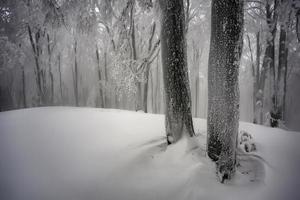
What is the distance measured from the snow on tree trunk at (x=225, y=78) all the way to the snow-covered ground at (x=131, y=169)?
36 centimetres

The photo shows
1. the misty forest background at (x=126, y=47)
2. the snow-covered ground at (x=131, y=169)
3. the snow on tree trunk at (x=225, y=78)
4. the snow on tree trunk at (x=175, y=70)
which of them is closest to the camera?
the snow-covered ground at (x=131, y=169)

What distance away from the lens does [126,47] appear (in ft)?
25.9

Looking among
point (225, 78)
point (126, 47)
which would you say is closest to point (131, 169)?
point (225, 78)

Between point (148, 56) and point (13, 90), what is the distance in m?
30.2

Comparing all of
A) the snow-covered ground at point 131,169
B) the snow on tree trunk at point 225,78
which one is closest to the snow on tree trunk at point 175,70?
the snow-covered ground at point 131,169

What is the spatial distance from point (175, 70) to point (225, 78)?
129 centimetres

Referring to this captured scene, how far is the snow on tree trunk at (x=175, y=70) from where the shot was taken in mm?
4762

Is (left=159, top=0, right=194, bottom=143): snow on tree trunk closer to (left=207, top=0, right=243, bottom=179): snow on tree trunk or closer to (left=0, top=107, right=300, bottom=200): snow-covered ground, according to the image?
(left=0, top=107, right=300, bottom=200): snow-covered ground

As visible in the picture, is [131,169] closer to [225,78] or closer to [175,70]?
[175,70]

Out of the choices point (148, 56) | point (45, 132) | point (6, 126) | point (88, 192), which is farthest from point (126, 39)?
point (88, 192)

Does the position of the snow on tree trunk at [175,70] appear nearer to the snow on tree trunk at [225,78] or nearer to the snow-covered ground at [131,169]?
the snow-covered ground at [131,169]

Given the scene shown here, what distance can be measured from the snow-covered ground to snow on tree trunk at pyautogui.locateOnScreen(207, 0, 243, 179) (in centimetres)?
36

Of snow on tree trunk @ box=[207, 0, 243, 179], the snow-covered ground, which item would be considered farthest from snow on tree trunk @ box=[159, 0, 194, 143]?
snow on tree trunk @ box=[207, 0, 243, 179]

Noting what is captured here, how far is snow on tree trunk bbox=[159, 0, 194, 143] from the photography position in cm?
476
